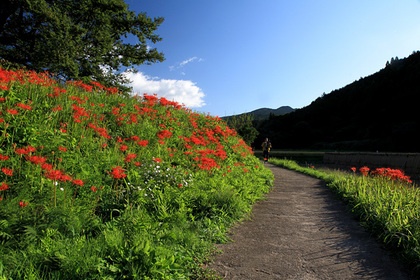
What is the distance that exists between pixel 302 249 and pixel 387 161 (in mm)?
9384

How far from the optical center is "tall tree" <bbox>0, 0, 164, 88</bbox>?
36.2ft

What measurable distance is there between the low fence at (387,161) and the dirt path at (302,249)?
5878 mm

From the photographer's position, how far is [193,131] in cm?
724

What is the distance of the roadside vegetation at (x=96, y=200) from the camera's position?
2.10m

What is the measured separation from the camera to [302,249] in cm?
317

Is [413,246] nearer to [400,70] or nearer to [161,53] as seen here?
[161,53]

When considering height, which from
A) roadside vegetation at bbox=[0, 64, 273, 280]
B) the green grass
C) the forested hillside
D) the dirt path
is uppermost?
the forested hillside

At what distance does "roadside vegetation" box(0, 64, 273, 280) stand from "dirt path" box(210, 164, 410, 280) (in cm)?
37

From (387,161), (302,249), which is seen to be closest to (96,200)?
(302,249)

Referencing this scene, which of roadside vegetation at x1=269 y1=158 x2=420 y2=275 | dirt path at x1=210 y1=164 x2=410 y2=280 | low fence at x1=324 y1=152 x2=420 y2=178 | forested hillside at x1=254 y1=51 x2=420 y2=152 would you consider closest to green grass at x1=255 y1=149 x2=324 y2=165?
low fence at x1=324 y1=152 x2=420 y2=178

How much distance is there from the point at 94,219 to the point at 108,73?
15.6 metres

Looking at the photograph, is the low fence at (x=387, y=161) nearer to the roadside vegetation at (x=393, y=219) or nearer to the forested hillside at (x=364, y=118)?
the roadside vegetation at (x=393, y=219)

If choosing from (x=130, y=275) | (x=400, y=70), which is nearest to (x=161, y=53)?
(x=130, y=275)

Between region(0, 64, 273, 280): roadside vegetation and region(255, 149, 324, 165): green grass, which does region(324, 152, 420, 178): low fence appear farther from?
region(0, 64, 273, 280): roadside vegetation
